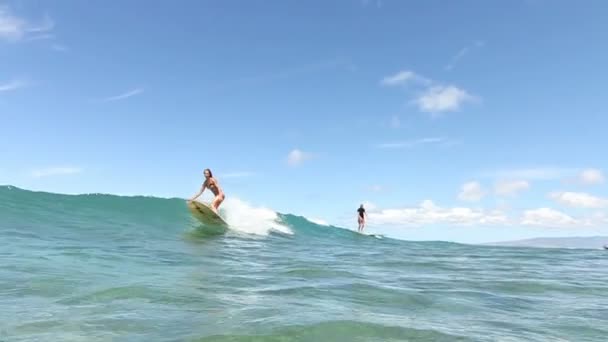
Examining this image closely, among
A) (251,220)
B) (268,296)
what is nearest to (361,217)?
(251,220)

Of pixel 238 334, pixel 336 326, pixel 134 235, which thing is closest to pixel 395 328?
pixel 336 326

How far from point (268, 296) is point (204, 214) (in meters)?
12.8

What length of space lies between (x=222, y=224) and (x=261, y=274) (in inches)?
421

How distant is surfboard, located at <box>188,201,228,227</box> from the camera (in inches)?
704

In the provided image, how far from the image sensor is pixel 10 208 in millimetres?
16297

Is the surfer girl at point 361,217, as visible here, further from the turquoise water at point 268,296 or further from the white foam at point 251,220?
the turquoise water at point 268,296

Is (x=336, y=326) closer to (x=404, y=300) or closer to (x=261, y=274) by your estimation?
(x=404, y=300)

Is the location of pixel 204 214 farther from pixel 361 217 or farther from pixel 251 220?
pixel 361 217

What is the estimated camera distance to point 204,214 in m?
18.6

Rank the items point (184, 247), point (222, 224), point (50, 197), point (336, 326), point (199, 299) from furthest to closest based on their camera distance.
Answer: point (50, 197) < point (222, 224) < point (184, 247) < point (199, 299) < point (336, 326)

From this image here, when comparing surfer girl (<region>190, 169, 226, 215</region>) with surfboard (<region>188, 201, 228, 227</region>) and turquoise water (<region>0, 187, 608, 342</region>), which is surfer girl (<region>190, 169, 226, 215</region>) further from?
turquoise water (<region>0, 187, 608, 342</region>)

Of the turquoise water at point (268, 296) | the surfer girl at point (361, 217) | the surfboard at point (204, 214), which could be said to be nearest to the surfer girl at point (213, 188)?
the surfboard at point (204, 214)

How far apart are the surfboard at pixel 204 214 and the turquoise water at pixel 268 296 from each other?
472cm

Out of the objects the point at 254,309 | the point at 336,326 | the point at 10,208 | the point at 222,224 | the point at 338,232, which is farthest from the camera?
the point at 338,232
